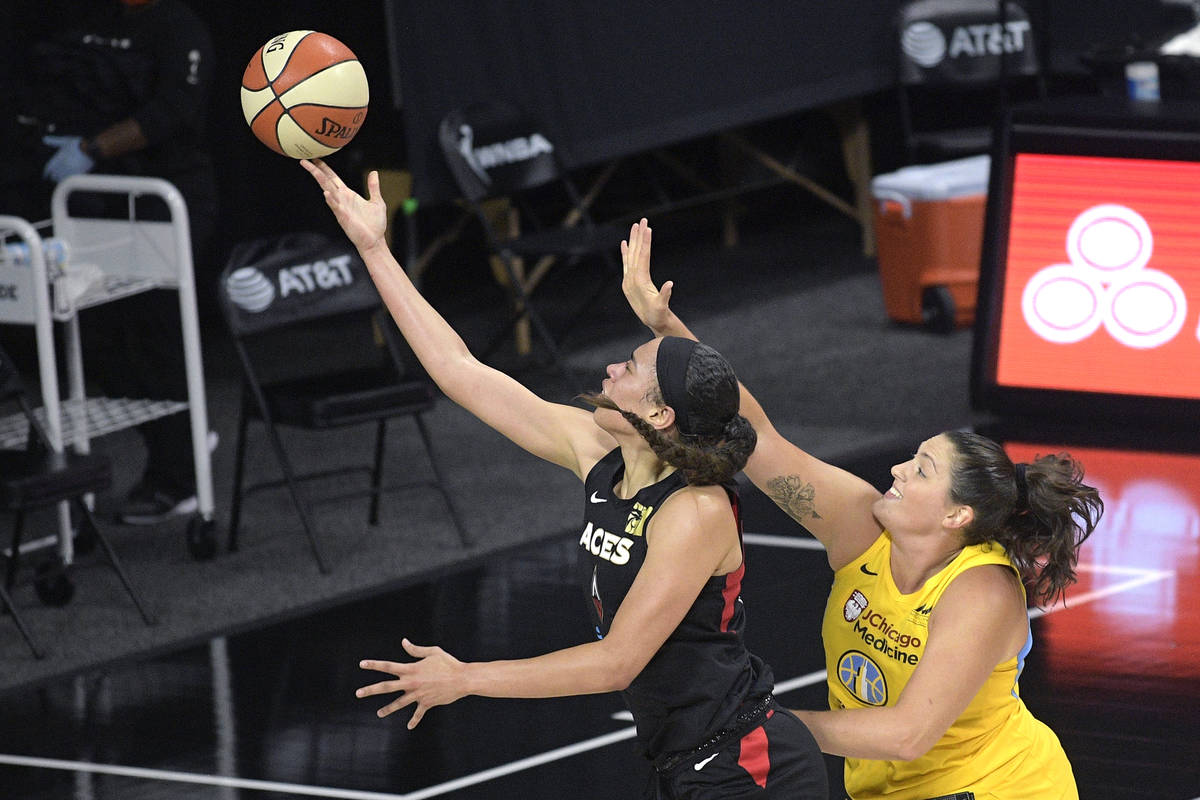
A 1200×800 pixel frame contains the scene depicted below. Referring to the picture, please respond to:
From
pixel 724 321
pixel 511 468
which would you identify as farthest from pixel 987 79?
pixel 511 468

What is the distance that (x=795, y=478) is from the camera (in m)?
3.26

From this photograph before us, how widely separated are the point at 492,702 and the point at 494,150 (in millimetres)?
3523

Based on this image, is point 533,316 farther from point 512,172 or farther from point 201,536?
point 201,536

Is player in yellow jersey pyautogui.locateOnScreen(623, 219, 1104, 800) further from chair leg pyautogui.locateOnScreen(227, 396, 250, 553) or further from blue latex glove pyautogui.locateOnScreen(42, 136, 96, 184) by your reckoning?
blue latex glove pyautogui.locateOnScreen(42, 136, 96, 184)

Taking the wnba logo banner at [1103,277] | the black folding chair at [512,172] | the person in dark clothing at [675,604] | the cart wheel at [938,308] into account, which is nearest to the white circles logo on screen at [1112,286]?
the wnba logo banner at [1103,277]

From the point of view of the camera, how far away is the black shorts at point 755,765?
114 inches

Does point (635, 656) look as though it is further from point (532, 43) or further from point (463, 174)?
point (532, 43)

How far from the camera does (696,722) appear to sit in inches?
114

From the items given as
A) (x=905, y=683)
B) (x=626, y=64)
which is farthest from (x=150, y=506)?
(x=905, y=683)

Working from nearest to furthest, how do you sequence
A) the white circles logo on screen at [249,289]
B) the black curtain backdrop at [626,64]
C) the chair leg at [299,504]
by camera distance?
1. the chair leg at [299,504]
2. the white circles logo on screen at [249,289]
3. the black curtain backdrop at [626,64]

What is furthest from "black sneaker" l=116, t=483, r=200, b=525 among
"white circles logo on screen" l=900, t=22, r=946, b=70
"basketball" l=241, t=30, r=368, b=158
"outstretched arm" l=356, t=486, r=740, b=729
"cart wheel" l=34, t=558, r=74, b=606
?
"white circles logo on screen" l=900, t=22, r=946, b=70

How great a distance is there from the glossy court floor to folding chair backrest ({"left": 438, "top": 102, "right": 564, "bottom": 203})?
2.29 meters

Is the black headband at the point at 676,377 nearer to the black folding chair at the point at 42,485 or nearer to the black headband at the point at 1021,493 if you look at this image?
the black headband at the point at 1021,493

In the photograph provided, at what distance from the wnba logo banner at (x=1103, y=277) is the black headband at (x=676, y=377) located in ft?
14.9
